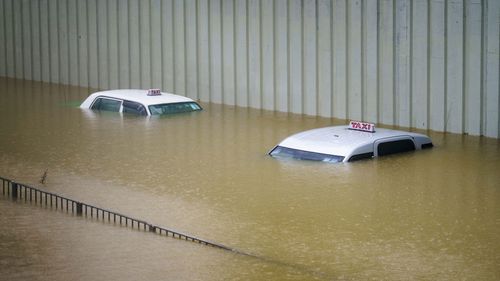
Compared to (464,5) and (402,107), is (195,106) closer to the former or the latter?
(402,107)

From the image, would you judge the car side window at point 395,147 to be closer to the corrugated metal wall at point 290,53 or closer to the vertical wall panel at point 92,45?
the corrugated metal wall at point 290,53

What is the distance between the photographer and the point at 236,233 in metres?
15.0

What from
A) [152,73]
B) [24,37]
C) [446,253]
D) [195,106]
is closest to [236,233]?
[446,253]

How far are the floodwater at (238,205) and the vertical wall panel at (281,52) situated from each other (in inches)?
53.4

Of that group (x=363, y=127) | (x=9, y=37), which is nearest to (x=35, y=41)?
(x=9, y=37)

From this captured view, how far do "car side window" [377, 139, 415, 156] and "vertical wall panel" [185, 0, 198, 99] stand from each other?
322 inches

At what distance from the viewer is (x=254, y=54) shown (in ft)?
85.7

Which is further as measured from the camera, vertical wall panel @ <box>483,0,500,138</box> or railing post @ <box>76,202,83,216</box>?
vertical wall panel @ <box>483,0,500,138</box>

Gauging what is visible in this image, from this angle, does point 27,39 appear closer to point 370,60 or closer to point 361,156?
point 370,60

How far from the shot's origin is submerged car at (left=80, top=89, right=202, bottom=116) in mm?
24406

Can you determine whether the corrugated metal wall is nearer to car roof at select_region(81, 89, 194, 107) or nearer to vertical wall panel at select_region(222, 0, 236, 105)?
vertical wall panel at select_region(222, 0, 236, 105)

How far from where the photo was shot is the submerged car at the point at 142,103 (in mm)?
24406

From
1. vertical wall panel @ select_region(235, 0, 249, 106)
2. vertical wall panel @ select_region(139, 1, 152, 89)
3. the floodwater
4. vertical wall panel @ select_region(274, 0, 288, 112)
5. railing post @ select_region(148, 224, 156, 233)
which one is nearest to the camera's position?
the floodwater

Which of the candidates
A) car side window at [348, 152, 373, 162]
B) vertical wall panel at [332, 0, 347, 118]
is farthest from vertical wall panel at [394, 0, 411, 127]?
car side window at [348, 152, 373, 162]
